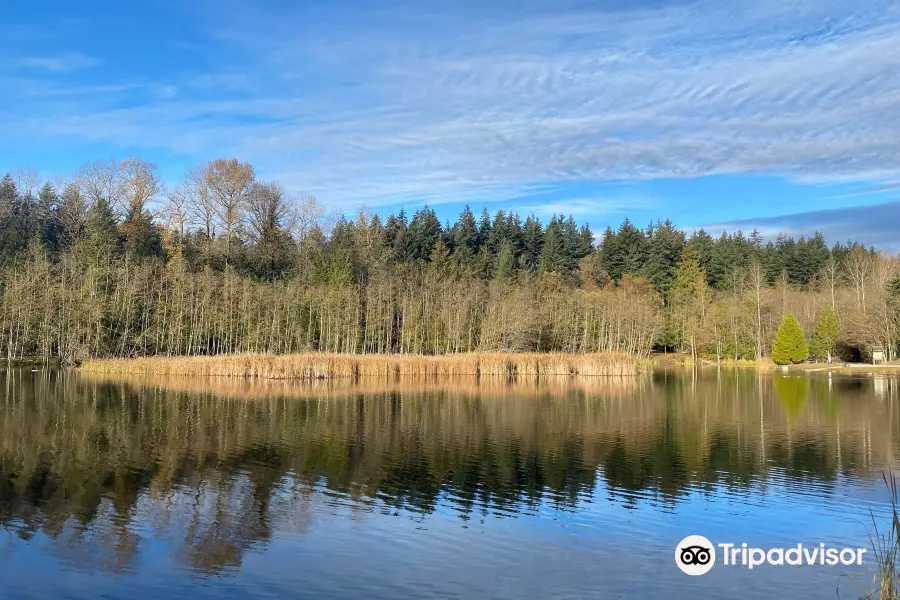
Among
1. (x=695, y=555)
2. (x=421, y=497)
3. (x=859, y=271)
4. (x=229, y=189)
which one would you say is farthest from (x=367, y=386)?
(x=859, y=271)

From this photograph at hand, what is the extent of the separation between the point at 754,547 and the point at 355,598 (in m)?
6.23

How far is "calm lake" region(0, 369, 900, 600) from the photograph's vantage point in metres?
9.20

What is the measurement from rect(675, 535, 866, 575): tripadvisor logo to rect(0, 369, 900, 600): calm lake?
20 centimetres

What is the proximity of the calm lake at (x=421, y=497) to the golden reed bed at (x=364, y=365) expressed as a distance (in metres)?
13.2

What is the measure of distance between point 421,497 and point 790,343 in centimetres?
5399

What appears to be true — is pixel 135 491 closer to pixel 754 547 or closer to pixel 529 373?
pixel 754 547

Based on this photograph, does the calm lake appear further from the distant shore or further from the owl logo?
the distant shore

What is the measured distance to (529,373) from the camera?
44562 millimetres

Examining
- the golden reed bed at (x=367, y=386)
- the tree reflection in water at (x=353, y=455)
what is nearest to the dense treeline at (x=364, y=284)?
the golden reed bed at (x=367, y=386)

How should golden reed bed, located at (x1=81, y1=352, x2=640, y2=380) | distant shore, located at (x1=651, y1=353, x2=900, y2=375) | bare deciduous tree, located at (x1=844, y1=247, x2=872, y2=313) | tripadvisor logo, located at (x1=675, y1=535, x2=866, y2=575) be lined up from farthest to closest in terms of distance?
1. bare deciduous tree, located at (x1=844, y1=247, x2=872, y2=313)
2. distant shore, located at (x1=651, y1=353, x2=900, y2=375)
3. golden reed bed, located at (x1=81, y1=352, x2=640, y2=380)
4. tripadvisor logo, located at (x1=675, y1=535, x2=866, y2=575)

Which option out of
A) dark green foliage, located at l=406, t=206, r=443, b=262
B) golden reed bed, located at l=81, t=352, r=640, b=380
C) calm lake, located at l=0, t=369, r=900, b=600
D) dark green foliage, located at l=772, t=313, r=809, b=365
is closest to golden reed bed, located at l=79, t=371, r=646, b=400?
golden reed bed, located at l=81, t=352, r=640, b=380

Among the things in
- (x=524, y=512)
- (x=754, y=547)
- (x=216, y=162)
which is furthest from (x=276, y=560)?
(x=216, y=162)

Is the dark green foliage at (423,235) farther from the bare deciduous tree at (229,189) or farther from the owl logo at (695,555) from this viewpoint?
the owl logo at (695,555)

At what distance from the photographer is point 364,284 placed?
2527 inches
